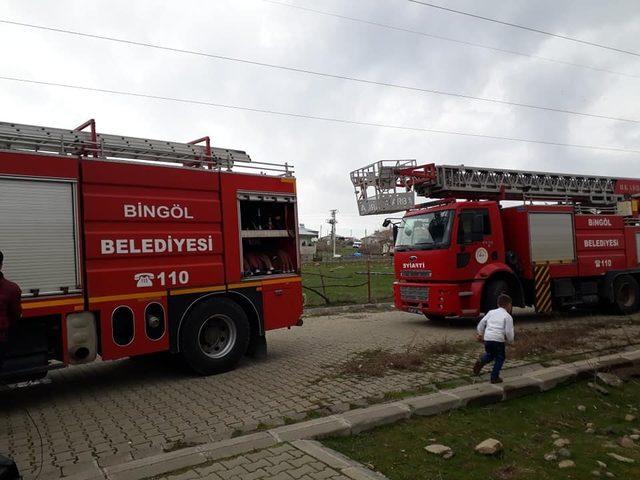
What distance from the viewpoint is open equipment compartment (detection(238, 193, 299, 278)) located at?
7.74 metres

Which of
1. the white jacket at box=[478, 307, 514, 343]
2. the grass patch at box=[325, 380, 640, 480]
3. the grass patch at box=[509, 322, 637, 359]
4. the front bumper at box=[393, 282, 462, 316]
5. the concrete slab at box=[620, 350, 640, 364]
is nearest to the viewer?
the grass patch at box=[325, 380, 640, 480]

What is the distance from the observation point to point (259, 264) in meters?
7.93

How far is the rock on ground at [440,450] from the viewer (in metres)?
4.00

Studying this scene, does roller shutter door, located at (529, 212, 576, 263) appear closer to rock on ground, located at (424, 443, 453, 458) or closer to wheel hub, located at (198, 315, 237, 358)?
wheel hub, located at (198, 315, 237, 358)

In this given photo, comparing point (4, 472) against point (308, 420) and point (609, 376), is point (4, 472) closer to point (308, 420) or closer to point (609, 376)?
point (308, 420)

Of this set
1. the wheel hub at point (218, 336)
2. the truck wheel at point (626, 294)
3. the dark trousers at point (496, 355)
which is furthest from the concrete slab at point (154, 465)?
the truck wheel at point (626, 294)

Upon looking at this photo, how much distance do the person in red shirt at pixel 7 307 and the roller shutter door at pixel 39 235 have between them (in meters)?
0.64

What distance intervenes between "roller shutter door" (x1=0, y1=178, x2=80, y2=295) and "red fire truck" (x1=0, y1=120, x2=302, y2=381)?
0.04 ft

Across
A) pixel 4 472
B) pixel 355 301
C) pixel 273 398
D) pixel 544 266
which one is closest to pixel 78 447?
pixel 4 472

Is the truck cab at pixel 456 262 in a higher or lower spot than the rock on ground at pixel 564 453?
higher

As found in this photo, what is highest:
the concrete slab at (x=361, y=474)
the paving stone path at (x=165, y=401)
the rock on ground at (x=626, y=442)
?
the concrete slab at (x=361, y=474)

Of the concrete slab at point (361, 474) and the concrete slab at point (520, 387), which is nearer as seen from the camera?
the concrete slab at point (361, 474)

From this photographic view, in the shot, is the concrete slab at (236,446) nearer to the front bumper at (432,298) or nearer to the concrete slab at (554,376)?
the concrete slab at (554,376)

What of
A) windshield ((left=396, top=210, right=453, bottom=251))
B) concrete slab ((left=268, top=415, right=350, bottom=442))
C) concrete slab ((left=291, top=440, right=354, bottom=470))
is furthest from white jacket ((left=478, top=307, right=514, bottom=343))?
windshield ((left=396, top=210, right=453, bottom=251))
